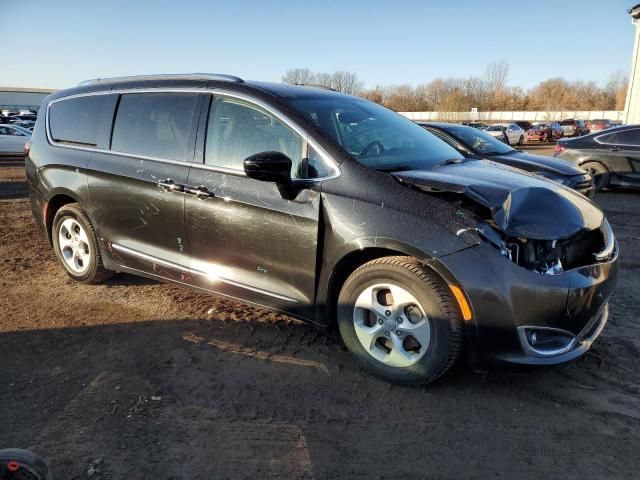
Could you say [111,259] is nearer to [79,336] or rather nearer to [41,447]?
[79,336]

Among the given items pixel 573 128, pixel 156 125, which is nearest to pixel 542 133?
pixel 573 128

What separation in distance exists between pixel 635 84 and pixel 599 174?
717 inches

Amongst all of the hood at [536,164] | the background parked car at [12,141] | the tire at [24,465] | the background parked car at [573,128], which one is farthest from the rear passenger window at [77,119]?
the background parked car at [573,128]

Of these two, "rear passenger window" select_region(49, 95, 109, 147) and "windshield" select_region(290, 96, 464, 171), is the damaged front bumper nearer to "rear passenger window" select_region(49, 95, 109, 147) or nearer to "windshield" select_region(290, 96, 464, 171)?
"windshield" select_region(290, 96, 464, 171)

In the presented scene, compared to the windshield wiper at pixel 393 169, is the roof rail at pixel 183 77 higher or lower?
higher

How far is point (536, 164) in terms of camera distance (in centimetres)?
771

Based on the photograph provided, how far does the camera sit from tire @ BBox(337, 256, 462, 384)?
9.41 feet

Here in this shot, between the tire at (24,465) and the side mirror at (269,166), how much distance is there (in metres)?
1.90

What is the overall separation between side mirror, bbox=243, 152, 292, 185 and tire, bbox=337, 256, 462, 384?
0.77 metres

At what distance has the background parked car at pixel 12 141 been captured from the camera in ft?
60.9

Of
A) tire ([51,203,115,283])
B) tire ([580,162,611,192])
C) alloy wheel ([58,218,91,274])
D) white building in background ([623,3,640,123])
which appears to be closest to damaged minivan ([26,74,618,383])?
tire ([51,203,115,283])

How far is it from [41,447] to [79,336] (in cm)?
138

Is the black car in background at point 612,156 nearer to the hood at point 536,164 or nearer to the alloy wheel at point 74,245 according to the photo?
the hood at point 536,164

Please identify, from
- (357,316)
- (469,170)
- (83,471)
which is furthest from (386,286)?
(83,471)
